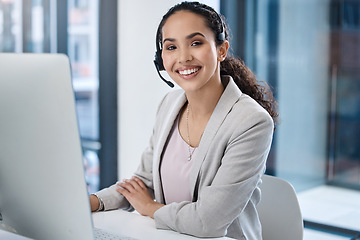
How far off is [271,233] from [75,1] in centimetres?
289

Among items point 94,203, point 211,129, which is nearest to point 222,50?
point 211,129

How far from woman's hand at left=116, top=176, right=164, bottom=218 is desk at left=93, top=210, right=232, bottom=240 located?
4 cm

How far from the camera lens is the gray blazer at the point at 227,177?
1.33 m

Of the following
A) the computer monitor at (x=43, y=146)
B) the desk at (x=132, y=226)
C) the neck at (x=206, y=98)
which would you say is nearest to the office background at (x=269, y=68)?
the neck at (x=206, y=98)

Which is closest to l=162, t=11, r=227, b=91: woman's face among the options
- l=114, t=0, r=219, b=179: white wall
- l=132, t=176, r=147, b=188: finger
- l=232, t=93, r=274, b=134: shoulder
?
l=232, t=93, r=274, b=134: shoulder

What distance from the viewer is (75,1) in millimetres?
3904

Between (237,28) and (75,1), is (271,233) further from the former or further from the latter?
(75,1)

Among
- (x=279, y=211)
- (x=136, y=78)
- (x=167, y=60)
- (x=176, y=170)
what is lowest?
(x=279, y=211)

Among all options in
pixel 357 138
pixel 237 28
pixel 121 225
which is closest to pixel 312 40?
pixel 237 28

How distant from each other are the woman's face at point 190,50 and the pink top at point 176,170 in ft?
0.66

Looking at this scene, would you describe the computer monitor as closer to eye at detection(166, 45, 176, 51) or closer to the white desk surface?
the white desk surface

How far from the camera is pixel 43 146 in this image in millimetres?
872

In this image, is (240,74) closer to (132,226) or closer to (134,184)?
(134,184)

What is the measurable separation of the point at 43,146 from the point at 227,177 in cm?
64
